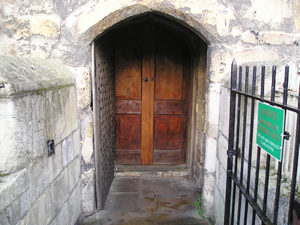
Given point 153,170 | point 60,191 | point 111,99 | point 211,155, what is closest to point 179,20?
point 211,155

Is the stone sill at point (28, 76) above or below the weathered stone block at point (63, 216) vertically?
above

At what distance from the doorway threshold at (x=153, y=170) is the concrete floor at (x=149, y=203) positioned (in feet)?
0.29

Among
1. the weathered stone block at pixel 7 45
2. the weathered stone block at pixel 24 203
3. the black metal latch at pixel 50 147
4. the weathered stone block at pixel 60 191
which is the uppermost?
the weathered stone block at pixel 7 45

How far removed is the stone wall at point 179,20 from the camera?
7.67ft

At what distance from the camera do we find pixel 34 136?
1.58 meters

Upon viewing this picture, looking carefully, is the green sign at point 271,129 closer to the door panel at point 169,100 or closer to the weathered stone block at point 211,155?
the weathered stone block at point 211,155

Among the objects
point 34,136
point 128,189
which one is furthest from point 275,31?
point 128,189

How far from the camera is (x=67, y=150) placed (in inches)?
85.6

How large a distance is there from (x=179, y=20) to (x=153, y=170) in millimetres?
2287

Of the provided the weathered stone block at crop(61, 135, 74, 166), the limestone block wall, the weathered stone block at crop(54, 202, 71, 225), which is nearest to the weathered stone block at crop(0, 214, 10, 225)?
the limestone block wall

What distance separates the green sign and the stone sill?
128cm

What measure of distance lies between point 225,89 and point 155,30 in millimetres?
1808

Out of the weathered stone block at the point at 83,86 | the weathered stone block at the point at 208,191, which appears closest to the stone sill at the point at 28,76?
the weathered stone block at the point at 83,86

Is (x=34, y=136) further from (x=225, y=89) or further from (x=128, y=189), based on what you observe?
(x=128, y=189)
